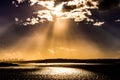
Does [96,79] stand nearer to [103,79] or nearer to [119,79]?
[103,79]

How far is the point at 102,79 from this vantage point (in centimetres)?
12688

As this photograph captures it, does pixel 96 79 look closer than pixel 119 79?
No

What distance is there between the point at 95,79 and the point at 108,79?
23.5 feet

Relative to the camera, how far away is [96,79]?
425 ft

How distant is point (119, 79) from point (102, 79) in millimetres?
8457

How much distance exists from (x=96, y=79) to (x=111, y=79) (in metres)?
7.72

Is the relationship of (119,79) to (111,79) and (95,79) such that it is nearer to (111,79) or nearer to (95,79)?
(111,79)

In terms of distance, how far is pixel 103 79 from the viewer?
126625 mm

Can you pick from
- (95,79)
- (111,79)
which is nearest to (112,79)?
(111,79)

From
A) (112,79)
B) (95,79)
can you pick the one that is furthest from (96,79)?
(112,79)

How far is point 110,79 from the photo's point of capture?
4904 inches

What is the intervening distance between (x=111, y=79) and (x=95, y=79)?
8.13m

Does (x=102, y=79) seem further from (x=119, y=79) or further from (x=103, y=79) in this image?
(x=119, y=79)

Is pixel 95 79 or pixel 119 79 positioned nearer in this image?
pixel 119 79
